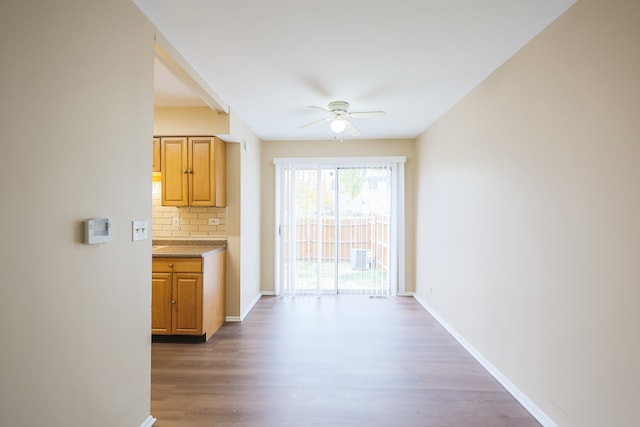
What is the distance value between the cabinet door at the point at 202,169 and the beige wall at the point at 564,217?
285cm

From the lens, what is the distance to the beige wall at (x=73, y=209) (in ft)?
3.59

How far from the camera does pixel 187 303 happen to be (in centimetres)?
313

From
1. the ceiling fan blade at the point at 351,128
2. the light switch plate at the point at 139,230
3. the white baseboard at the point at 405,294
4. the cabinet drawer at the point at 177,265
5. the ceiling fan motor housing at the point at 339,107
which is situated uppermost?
the ceiling fan motor housing at the point at 339,107

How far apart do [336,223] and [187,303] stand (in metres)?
2.64

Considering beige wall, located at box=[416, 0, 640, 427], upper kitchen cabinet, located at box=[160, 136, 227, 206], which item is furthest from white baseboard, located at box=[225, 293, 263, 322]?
beige wall, located at box=[416, 0, 640, 427]

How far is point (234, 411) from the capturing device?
2088 millimetres

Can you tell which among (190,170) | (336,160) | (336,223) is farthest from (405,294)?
(190,170)

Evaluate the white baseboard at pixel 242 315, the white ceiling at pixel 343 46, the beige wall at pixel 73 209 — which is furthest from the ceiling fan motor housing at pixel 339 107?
the white baseboard at pixel 242 315

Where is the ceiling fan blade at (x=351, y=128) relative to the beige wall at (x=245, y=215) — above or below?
above

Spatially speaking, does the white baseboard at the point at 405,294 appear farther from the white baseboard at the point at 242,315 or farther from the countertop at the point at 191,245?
the countertop at the point at 191,245

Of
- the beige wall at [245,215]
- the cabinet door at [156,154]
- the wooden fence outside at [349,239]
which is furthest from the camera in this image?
the wooden fence outside at [349,239]

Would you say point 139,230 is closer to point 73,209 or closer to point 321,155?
point 73,209

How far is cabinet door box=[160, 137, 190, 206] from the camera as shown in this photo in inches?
139

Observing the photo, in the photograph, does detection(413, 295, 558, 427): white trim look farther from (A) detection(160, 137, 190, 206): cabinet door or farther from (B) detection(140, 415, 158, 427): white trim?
(A) detection(160, 137, 190, 206): cabinet door
